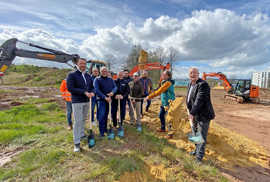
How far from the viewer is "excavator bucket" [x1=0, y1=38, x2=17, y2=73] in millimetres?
6801

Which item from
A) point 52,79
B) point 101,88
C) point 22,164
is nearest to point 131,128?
point 101,88

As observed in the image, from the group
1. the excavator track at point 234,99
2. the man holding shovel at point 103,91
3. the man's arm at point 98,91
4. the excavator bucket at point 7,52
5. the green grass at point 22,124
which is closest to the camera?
the man's arm at point 98,91

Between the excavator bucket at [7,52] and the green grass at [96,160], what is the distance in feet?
15.9

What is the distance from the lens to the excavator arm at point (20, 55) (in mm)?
6811

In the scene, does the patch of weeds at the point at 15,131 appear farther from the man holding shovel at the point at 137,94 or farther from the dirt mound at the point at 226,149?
the dirt mound at the point at 226,149

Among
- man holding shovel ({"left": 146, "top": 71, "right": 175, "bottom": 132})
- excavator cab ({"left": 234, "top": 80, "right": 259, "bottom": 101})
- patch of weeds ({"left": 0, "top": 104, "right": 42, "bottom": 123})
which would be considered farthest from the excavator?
excavator cab ({"left": 234, "top": 80, "right": 259, "bottom": 101})

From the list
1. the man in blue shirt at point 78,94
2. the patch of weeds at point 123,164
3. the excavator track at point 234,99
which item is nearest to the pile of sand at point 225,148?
the patch of weeds at point 123,164

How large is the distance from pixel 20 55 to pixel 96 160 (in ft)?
25.4

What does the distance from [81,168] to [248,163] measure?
366cm

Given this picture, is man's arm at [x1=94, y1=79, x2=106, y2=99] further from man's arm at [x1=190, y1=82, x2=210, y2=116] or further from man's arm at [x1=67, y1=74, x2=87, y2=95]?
man's arm at [x1=190, y1=82, x2=210, y2=116]

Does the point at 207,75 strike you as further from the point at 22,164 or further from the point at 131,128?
the point at 22,164

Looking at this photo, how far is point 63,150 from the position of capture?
10.4 feet

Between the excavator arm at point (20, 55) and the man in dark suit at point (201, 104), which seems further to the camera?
the excavator arm at point (20, 55)

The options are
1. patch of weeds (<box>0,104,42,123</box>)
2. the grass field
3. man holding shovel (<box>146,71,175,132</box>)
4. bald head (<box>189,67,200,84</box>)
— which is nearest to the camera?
the grass field
